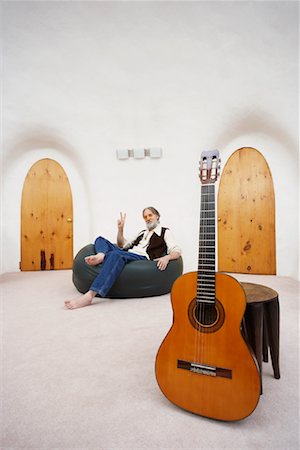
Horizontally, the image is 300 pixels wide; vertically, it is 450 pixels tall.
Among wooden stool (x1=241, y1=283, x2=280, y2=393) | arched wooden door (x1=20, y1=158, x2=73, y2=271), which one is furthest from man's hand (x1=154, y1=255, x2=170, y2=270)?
arched wooden door (x1=20, y1=158, x2=73, y2=271)

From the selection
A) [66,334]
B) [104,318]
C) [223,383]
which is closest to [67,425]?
[223,383]

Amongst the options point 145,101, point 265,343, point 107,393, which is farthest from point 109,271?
point 145,101

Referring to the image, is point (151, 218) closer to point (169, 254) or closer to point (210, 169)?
point (169, 254)

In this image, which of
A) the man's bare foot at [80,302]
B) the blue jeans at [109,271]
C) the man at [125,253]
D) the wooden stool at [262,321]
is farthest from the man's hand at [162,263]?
the wooden stool at [262,321]

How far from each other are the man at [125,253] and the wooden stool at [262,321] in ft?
4.67

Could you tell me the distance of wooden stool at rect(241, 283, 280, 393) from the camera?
1195 mm

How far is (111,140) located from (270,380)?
3.68 meters

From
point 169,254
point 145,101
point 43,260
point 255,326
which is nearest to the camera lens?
point 255,326

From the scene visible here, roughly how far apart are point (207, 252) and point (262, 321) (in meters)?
0.39

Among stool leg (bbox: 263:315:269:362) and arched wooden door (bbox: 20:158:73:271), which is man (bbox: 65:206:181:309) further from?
arched wooden door (bbox: 20:158:73:271)

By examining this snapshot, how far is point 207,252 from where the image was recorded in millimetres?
1208

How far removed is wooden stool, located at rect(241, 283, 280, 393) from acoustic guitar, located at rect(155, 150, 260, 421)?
0.18m

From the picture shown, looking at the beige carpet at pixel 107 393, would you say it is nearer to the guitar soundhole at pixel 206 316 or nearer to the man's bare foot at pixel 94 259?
the guitar soundhole at pixel 206 316

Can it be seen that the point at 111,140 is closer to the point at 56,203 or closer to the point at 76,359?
the point at 56,203
